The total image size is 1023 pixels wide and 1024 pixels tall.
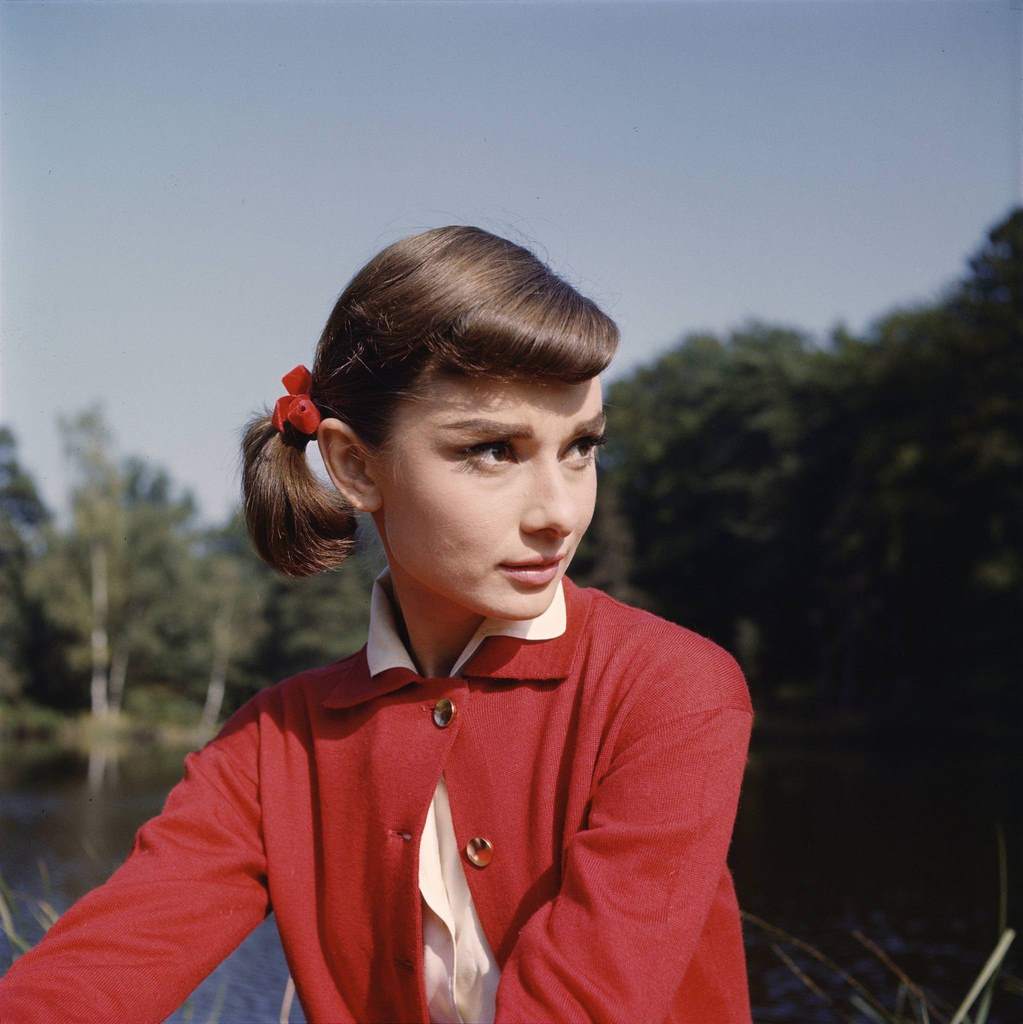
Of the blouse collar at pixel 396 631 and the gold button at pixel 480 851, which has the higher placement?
the blouse collar at pixel 396 631

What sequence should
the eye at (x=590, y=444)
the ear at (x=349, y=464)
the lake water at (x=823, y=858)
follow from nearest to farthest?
the eye at (x=590, y=444)
the ear at (x=349, y=464)
the lake water at (x=823, y=858)

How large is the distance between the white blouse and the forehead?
0.87ft

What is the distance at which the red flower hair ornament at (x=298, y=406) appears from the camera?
72.0 inches

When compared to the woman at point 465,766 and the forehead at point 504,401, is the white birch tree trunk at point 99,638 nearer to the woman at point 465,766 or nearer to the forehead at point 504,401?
the woman at point 465,766

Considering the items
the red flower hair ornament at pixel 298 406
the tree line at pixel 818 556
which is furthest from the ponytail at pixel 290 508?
the tree line at pixel 818 556

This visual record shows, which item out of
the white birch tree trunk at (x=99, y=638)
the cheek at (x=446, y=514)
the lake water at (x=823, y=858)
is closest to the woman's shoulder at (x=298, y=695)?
the cheek at (x=446, y=514)

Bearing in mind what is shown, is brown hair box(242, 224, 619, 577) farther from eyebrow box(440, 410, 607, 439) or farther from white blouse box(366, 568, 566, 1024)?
white blouse box(366, 568, 566, 1024)

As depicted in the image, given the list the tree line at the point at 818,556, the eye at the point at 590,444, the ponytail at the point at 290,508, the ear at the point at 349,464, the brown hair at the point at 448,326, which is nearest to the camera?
the brown hair at the point at 448,326

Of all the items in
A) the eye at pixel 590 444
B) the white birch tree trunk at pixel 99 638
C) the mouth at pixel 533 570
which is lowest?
the white birch tree trunk at pixel 99 638

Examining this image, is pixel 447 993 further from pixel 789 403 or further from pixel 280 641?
pixel 789 403

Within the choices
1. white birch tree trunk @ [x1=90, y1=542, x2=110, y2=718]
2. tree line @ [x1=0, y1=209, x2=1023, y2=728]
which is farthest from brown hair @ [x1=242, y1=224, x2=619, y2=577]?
white birch tree trunk @ [x1=90, y1=542, x2=110, y2=718]

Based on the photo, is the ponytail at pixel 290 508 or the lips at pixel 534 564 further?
the ponytail at pixel 290 508

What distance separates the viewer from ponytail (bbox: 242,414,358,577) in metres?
1.91

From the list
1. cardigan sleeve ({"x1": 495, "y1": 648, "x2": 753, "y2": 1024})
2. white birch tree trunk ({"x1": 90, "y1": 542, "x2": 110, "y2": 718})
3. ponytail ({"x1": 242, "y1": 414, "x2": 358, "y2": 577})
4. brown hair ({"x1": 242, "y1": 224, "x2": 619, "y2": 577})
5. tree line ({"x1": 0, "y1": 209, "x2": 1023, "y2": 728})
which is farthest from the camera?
white birch tree trunk ({"x1": 90, "y1": 542, "x2": 110, "y2": 718})
